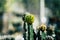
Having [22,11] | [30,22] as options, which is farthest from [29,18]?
[22,11]

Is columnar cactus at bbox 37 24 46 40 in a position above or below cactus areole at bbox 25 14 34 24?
below

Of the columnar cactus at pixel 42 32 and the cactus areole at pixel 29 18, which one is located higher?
the cactus areole at pixel 29 18

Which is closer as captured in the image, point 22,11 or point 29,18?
point 29,18

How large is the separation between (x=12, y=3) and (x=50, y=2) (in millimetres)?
828

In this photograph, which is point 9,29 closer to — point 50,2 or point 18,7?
point 18,7

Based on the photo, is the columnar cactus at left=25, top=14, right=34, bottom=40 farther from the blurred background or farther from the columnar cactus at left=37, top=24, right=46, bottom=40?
the blurred background

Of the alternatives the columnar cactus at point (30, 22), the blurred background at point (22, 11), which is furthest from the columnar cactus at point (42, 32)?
the blurred background at point (22, 11)

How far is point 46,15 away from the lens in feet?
14.5

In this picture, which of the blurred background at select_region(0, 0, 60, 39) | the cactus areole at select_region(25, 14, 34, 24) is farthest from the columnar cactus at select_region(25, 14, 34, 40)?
the blurred background at select_region(0, 0, 60, 39)

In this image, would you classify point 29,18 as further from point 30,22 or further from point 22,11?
point 22,11

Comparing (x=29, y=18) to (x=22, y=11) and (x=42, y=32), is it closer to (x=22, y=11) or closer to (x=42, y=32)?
(x=42, y=32)

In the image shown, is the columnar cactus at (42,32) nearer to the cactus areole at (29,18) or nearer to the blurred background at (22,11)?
the cactus areole at (29,18)

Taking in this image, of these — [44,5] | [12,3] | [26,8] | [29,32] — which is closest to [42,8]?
[44,5]

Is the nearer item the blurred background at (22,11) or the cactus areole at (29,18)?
the cactus areole at (29,18)
